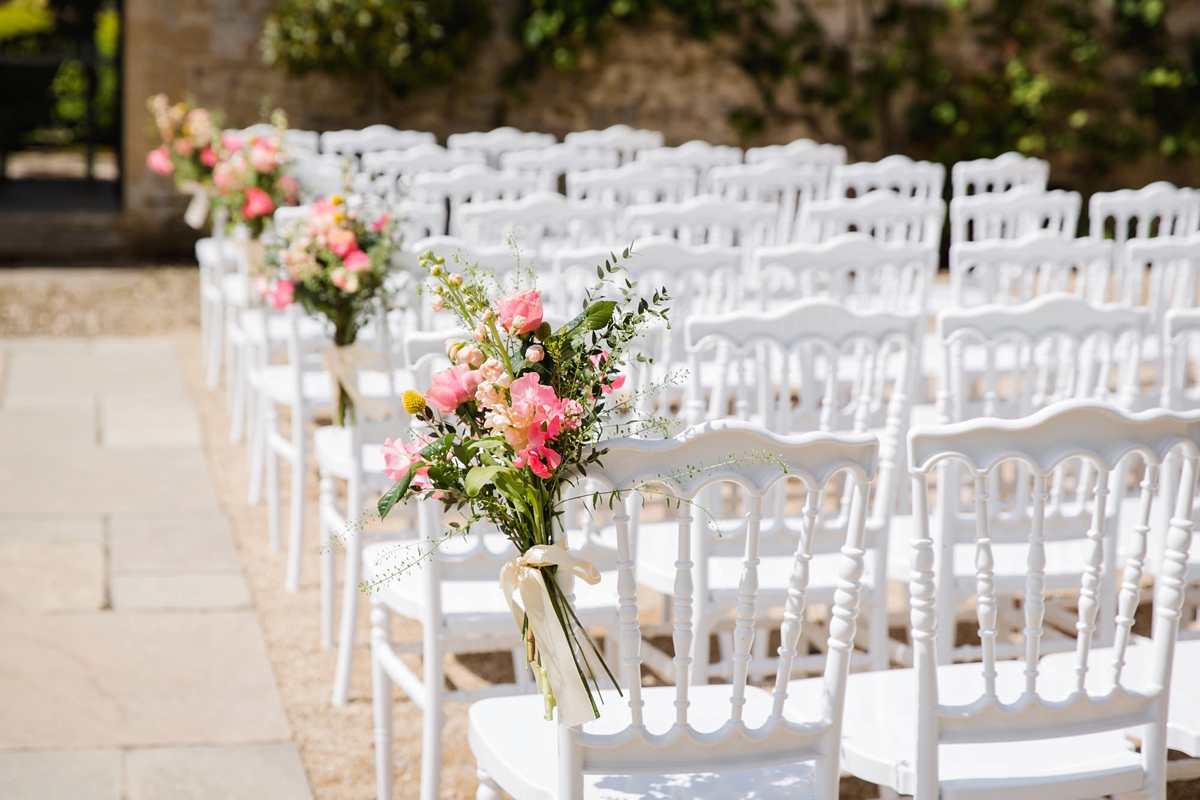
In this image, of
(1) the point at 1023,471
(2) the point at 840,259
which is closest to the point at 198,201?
(2) the point at 840,259

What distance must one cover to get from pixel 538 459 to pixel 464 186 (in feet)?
10.4

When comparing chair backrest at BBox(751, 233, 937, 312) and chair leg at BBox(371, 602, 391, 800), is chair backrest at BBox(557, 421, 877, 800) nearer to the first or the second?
chair leg at BBox(371, 602, 391, 800)

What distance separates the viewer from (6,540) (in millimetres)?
3971

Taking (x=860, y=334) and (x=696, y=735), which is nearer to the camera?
(x=696, y=735)

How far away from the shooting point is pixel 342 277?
303 centimetres

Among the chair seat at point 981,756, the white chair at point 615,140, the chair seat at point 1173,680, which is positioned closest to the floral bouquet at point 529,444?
the chair seat at point 981,756

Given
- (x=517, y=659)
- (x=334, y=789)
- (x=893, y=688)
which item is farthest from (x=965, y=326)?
(x=334, y=789)

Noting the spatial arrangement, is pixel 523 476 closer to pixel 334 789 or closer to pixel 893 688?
pixel 893 688

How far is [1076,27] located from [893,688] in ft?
29.3

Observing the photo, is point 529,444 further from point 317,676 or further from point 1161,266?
point 1161,266

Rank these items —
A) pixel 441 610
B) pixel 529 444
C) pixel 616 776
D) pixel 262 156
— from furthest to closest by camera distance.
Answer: pixel 262 156 < pixel 441 610 < pixel 616 776 < pixel 529 444

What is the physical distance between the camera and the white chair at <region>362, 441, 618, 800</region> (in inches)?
92.6

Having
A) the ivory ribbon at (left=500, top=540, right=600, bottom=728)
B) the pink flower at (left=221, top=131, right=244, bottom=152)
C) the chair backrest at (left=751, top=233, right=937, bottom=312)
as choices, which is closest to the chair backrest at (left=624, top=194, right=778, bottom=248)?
the chair backrest at (left=751, top=233, right=937, bottom=312)

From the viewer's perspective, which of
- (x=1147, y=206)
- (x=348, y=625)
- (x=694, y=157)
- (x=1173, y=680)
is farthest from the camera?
(x=694, y=157)
